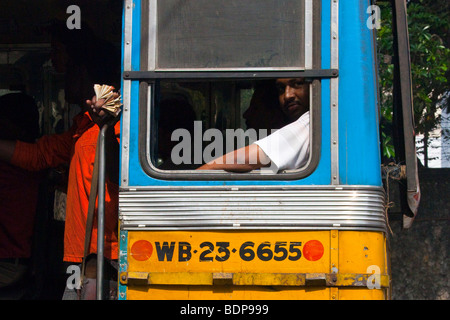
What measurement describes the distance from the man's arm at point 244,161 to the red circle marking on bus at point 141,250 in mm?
427

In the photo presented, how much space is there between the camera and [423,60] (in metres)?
6.49

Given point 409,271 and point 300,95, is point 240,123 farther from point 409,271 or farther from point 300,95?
point 409,271

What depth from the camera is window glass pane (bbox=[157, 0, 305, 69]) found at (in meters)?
2.84

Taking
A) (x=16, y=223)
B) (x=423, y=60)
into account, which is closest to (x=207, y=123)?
(x=16, y=223)

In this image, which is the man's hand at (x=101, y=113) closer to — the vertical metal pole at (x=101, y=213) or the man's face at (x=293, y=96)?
the vertical metal pole at (x=101, y=213)

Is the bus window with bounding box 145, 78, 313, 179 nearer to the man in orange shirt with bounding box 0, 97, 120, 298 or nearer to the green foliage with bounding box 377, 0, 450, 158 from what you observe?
the man in orange shirt with bounding box 0, 97, 120, 298

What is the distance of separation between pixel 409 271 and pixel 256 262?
4709mm

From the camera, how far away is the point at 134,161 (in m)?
2.88

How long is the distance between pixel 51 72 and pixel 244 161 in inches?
97.1

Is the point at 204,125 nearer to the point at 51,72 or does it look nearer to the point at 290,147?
the point at 290,147

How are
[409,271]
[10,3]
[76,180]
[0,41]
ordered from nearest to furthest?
[76,180] → [10,3] → [0,41] → [409,271]
